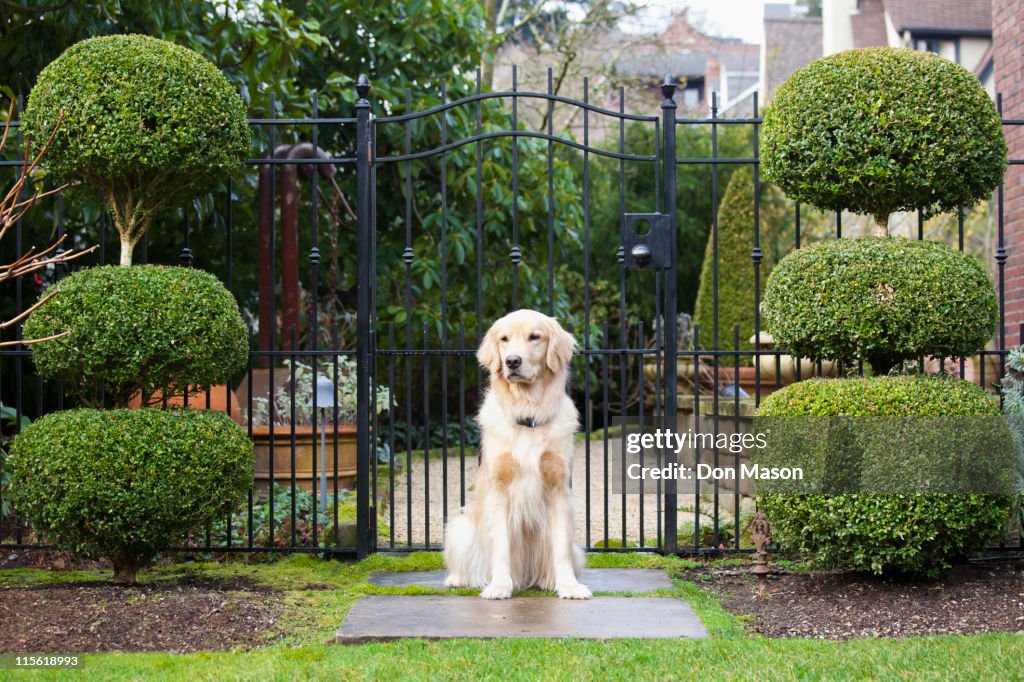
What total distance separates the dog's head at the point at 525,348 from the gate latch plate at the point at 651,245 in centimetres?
92

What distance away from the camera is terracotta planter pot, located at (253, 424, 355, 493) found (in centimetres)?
790

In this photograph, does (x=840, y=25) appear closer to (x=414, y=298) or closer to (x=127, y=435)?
(x=414, y=298)

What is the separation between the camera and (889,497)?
15.5ft

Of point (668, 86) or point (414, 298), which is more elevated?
point (668, 86)

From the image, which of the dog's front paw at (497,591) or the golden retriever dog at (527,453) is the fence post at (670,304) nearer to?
the golden retriever dog at (527,453)

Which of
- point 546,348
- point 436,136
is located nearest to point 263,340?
point 436,136

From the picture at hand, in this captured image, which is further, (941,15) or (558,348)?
(941,15)

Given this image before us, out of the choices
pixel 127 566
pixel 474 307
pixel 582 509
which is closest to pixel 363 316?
pixel 127 566

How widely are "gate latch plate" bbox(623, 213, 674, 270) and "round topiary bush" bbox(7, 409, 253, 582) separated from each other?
2562 mm

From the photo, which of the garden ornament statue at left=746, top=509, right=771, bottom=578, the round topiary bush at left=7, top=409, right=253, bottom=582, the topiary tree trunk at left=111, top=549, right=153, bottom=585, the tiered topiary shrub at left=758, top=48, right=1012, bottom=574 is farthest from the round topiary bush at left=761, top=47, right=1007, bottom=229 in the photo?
the topiary tree trunk at left=111, top=549, right=153, bottom=585

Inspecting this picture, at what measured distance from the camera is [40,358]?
5.06 m

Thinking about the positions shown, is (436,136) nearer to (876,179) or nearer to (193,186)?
(193,186)

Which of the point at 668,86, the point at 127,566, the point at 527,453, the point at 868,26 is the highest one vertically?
the point at 868,26

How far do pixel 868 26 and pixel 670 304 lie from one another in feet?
67.1
